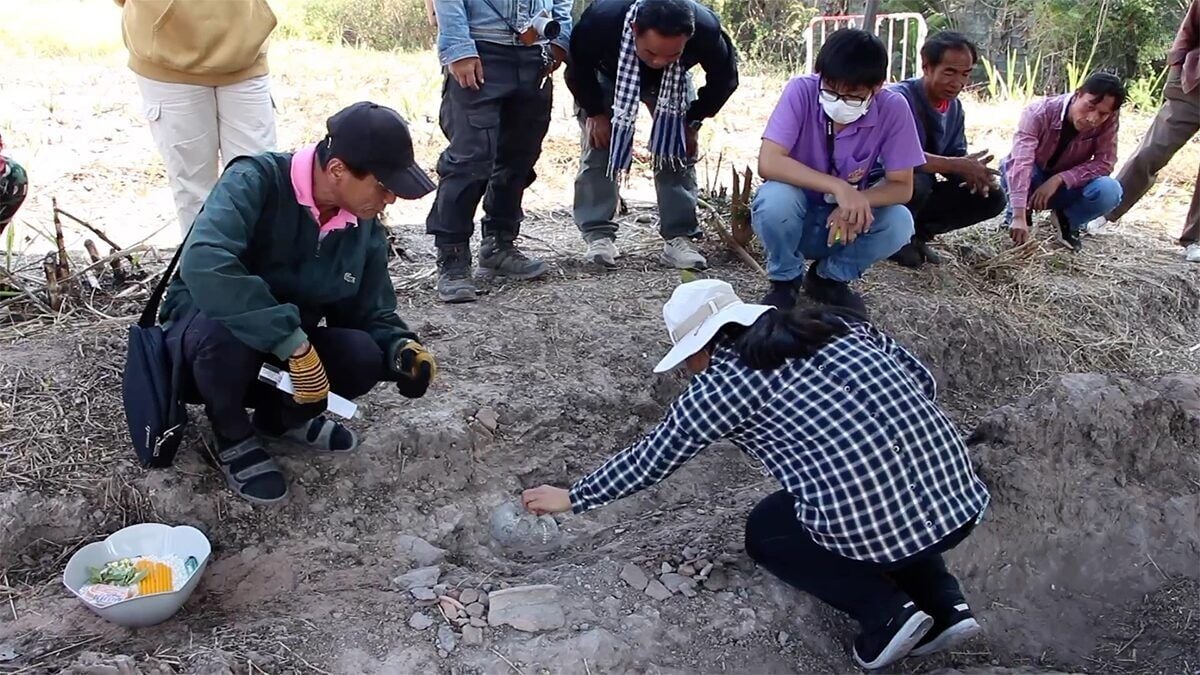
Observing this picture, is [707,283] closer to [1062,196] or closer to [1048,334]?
[1048,334]

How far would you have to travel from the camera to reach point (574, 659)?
213 centimetres

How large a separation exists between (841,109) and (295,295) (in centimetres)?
187

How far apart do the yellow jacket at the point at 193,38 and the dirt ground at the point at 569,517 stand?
84 centimetres

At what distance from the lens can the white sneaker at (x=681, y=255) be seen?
13.2 ft

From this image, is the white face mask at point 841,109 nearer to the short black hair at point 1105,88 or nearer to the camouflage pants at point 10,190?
the short black hair at point 1105,88

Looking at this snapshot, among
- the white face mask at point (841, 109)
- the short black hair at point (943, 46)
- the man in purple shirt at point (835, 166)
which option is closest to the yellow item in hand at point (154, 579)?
the man in purple shirt at point (835, 166)

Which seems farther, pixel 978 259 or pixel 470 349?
pixel 978 259

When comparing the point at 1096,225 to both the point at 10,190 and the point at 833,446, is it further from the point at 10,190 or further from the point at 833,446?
the point at 10,190

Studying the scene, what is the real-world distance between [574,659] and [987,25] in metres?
10.8

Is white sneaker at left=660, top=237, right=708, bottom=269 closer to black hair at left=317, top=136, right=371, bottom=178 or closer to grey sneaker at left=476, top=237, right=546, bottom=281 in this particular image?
grey sneaker at left=476, top=237, right=546, bottom=281

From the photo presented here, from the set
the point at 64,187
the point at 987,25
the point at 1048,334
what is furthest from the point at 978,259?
the point at 987,25

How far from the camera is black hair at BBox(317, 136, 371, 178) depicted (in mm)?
2164

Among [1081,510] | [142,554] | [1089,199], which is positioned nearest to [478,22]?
[142,554]

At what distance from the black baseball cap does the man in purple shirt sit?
1.56 metres
